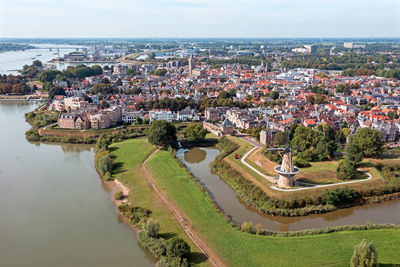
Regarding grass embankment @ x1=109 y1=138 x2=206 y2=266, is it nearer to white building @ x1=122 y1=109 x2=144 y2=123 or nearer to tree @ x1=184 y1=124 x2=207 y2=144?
tree @ x1=184 y1=124 x2=207 y2=144

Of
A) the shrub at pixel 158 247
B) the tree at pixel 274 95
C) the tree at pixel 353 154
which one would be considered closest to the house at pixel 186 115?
the tree at pixel 274 95

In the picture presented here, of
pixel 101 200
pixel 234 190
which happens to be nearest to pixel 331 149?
pixel 234 190

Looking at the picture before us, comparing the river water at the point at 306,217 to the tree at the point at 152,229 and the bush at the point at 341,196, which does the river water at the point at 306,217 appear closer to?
the bush at the point at 341,196

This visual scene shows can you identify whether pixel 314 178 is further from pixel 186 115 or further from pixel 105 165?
pixel 186 115

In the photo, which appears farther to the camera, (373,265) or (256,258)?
(256,258)

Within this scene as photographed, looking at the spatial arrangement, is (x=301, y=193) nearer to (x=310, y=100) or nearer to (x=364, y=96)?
(x=310, y=100)

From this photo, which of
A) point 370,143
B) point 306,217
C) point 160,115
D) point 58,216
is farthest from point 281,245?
point 160,115
